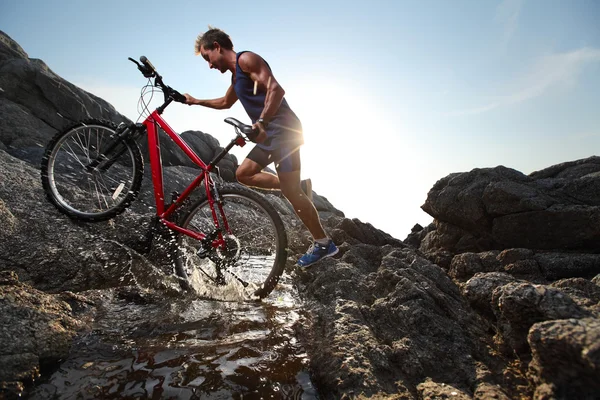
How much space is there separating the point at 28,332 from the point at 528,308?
10.5 feet

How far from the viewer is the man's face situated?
4320 millimetres

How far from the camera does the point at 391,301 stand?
2910 mm

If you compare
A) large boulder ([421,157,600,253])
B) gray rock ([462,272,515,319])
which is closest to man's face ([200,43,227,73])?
gray rock ([462,272,515,319])

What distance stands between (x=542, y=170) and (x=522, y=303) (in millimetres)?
11637

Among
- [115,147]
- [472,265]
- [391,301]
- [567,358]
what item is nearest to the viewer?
[567,358]

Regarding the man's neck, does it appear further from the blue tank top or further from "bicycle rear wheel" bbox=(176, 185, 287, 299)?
"bicycle rear wheel" bbox=(176, 185, 287, 299)

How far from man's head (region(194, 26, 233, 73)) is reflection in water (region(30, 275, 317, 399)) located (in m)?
3.33

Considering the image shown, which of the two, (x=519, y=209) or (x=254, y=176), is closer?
(x=254, y=176)

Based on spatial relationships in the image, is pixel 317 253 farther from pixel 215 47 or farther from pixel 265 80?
pixel 215 47

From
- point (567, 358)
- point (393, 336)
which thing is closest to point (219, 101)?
point (393, 336)

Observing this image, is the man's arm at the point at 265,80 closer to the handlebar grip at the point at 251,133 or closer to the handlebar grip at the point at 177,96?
the handlebar grip at the point at 251,133

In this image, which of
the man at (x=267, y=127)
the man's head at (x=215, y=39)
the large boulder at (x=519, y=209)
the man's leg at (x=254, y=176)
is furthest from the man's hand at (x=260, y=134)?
the large boulder at (x=519, y=209)

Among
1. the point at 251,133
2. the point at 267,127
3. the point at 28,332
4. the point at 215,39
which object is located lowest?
the point at 28,332

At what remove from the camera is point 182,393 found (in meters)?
1.77
